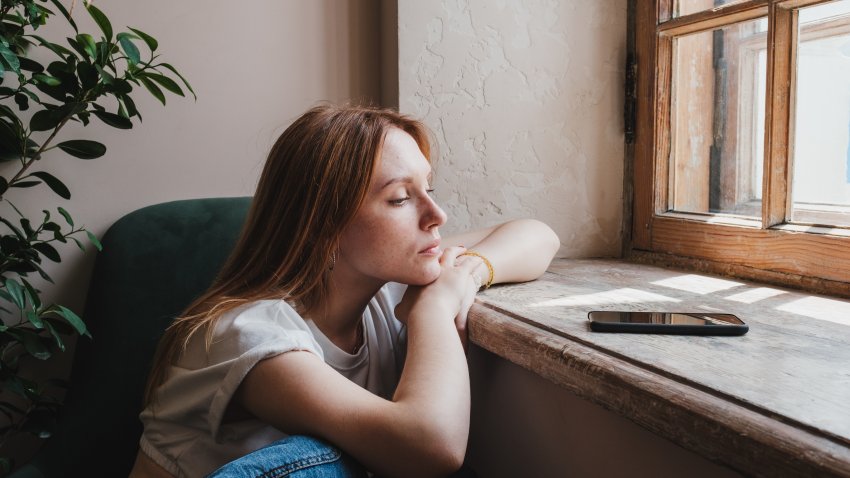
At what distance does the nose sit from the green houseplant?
0.57 meters

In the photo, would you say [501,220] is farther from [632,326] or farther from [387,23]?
[632,326]

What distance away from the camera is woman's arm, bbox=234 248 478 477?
31.8 inches

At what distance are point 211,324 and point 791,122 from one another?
3.71ft

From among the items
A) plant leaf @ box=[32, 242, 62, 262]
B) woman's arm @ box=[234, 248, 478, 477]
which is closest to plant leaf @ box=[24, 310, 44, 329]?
plant leaf @ box=[32, 242, 62, 262]

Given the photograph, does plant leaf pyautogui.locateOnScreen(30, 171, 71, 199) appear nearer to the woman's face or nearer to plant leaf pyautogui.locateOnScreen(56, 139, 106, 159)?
plant leaf pyautogui.locateOnScreen(56, 139, 106, 159)

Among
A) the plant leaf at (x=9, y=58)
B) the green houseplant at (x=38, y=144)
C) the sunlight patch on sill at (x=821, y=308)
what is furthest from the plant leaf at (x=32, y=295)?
the sunlight patch on sill at (x=821, y=308)

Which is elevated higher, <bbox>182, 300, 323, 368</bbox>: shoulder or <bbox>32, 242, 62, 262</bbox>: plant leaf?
<bbox>32, 242, 62, 262</bbox>: plant leaf

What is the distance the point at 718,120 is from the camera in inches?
57.3

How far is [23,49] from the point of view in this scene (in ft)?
4.04

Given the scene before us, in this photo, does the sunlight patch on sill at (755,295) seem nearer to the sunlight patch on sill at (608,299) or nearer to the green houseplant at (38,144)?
the sunlight patch on sill at (608,299)

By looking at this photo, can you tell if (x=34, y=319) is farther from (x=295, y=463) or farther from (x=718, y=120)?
(x=718, y=120)

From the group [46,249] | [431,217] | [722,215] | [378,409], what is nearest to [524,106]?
[722,215]

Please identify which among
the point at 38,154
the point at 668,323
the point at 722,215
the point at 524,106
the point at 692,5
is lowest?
the point at 668,323

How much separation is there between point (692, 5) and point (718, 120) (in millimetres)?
284
